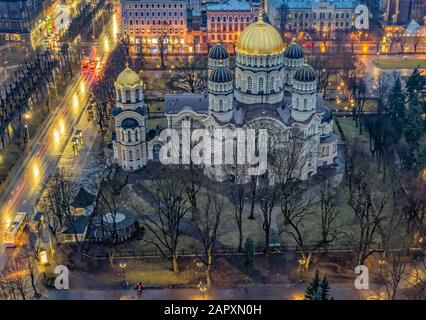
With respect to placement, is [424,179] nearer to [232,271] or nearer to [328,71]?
[232,271]

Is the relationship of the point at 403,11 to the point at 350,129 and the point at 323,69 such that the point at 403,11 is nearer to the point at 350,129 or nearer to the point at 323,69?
the point at 323,69

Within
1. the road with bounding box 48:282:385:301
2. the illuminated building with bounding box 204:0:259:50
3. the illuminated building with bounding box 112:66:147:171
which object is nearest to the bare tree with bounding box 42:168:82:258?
the road with bounding box 48:282:385:301

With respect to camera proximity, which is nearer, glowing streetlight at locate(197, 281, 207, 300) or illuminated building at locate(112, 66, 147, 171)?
glowing streetlight at locate(197, 281, 207, 300)

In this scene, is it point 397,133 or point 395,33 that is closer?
point 397,133

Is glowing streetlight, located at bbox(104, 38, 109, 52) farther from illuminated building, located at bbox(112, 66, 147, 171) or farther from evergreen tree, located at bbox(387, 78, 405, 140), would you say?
evergreen tree, located at bbox(387, 78, 405, 140)

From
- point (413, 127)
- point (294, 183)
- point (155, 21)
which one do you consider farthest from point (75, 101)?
point (413, 127)
